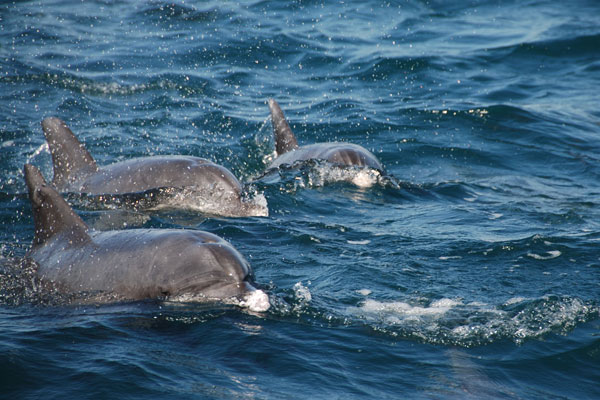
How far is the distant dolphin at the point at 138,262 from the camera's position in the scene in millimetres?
7324

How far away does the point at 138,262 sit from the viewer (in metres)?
7.50

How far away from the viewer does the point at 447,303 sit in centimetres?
794

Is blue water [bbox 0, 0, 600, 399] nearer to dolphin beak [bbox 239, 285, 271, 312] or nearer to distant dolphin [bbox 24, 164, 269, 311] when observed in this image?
dolphin beak [bbox 239, 285, 271, 312]

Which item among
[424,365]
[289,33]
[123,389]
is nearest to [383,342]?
[424,365]

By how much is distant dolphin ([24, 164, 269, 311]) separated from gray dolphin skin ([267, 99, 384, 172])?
5.66 metres

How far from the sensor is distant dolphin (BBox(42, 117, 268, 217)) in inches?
432

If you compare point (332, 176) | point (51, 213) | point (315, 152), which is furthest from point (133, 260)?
point (315, 152)

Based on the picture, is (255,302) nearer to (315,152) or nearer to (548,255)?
(548,255)

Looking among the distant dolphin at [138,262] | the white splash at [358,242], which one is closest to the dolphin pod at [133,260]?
the distant dolphin at [138,262]

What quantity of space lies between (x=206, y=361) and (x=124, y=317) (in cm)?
106

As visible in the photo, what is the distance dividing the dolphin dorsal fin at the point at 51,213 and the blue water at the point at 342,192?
0.56 metres

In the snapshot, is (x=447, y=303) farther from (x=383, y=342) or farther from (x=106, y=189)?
(x=106, y=189)

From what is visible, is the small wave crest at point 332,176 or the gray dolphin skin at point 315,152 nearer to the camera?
the small wave crest at point 332,176

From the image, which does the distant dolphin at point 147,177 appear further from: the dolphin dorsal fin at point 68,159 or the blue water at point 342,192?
the blue water at point 342,192
